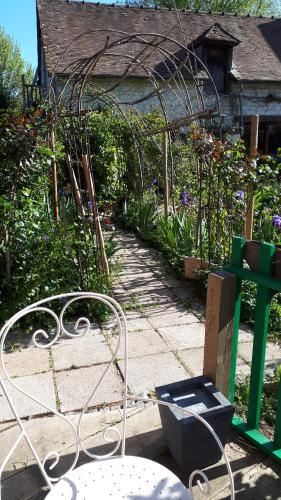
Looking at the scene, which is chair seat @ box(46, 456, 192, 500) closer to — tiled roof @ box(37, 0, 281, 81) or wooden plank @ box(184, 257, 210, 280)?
wooden plank @ box(184, 257, 210, 280)

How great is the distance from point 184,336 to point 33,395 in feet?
4.16

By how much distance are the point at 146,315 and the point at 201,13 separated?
48.2 ft

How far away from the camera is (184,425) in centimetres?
165

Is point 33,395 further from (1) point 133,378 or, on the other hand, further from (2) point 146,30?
(2) point 146,30

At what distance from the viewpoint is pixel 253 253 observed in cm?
180

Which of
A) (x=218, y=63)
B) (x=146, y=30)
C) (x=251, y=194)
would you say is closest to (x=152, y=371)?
(x=251, y=194)

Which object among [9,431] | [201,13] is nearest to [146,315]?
[9,431]

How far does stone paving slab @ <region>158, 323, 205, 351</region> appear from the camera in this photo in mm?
3037

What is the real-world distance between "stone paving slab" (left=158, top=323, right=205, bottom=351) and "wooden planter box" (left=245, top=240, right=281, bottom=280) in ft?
4.41

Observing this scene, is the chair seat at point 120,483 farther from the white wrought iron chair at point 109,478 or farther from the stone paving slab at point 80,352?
the stone paving slab at point 80,352

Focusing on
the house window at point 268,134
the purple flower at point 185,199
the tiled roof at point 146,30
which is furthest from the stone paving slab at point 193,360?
the house window at point 268,134

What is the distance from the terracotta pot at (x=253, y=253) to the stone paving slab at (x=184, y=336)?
134 centimetres

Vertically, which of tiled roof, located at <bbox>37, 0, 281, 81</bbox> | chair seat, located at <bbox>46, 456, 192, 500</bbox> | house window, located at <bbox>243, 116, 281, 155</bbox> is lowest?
chair seat, located at <bbox>46, 456, 192, 500</bbox>

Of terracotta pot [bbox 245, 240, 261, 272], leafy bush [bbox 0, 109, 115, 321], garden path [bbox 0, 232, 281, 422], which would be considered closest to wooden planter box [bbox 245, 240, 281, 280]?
terracotta pot [bbox 245, 240, 261, 272]
